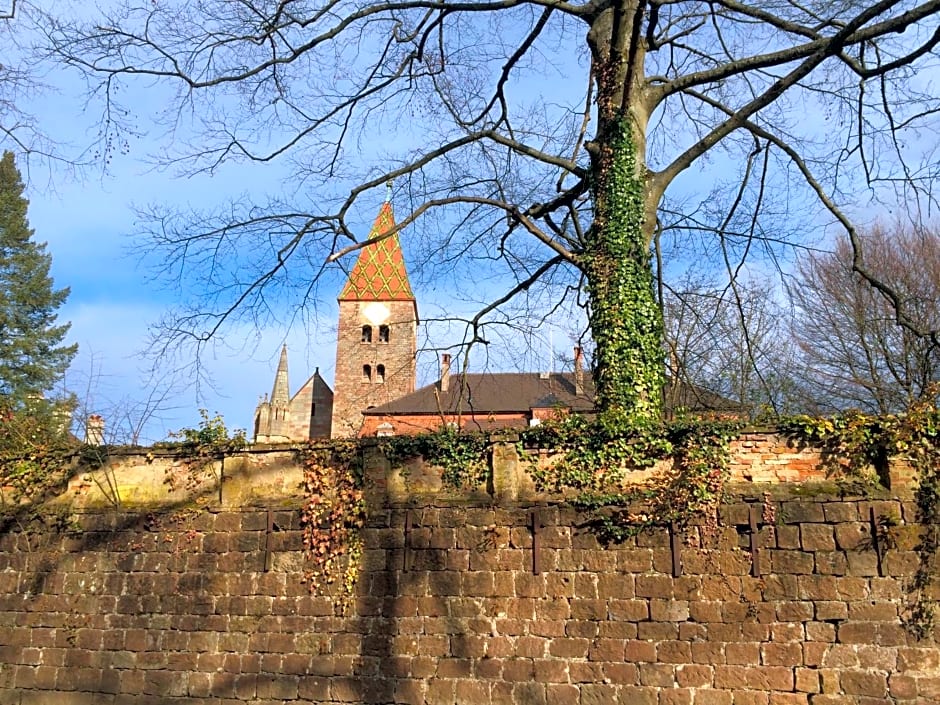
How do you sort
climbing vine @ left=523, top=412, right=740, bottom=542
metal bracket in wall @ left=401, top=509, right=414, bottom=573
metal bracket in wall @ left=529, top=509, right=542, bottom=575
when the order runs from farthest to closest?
metal bracket in wall @ left=401, top=509, right=414, bottom=573
metal bracket in wall @ left=529, top=509, right=542, bottom=575
climbing vine @ left=523, top=412, right=740, bottom=542

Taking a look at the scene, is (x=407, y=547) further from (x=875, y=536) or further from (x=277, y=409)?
(x=277, y=409)

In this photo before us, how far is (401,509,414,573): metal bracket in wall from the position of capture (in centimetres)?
712

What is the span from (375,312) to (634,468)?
3876 cm

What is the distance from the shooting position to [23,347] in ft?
82.8

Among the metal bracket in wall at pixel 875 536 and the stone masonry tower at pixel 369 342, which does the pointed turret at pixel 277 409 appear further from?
the metal bracket in wall at pixel 875 536

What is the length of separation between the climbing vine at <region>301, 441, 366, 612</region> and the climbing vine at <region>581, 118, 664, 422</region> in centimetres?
298

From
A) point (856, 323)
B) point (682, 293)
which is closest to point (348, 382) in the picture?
point (856, 323)

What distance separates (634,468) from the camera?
702 centimetres

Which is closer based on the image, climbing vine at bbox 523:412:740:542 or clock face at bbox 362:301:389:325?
climbing vine at bbox 523:412:740:542

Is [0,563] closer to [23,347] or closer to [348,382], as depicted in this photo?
[23,347]

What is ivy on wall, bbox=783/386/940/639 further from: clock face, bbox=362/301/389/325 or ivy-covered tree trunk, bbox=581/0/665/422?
clock face, bbox=362/301/389/325

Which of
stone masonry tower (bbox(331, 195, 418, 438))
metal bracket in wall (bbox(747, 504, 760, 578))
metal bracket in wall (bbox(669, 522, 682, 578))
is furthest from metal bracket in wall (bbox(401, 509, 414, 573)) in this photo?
stone masonry tower (bbox(331, 195, 418, 438))

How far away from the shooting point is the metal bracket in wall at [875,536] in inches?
245

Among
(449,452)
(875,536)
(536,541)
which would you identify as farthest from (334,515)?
(875,536)
